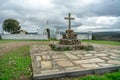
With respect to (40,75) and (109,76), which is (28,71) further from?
(109,76)

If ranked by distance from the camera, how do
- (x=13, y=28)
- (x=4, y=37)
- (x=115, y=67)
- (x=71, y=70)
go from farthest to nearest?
1. (x=13, y=28)
2. (x=4, y=37)
3. (x=115, y=67)
4. (x=71, y=70)

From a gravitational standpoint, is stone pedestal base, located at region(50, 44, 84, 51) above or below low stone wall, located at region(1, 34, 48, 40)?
below

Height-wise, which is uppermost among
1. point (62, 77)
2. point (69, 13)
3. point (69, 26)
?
point (69, 13)

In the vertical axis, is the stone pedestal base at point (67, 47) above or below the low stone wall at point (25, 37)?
below

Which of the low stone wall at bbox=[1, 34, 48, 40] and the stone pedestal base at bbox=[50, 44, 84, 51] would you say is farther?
the low stone wall at bbox=[1, 34, 48, 40]

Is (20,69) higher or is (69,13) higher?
(69,13)

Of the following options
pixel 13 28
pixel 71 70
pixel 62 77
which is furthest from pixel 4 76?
pixel 13 28

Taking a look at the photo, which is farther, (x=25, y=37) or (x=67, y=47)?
(x=25, y=37)

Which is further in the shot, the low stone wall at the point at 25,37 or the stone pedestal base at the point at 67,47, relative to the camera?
the low stone wall at the point at 25,37

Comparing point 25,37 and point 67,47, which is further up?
point 25,37

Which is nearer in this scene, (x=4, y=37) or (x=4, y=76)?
(x=4, y=76)

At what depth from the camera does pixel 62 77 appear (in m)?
3.70

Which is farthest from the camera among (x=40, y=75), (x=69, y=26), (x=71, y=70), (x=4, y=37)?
(x=4, y=37)

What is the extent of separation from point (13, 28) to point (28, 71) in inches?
1263
